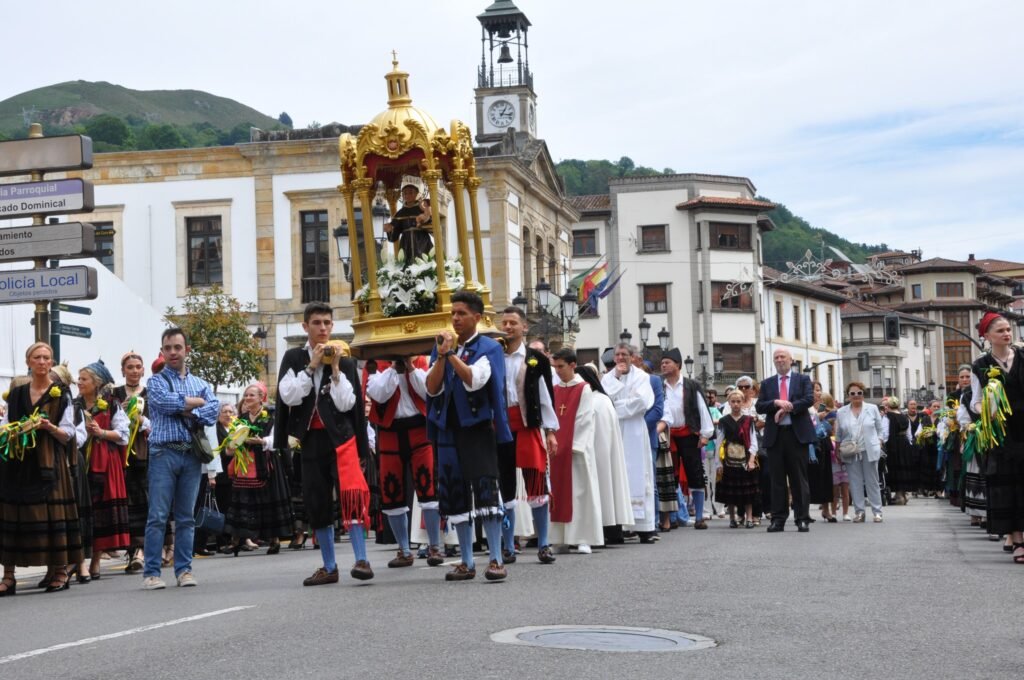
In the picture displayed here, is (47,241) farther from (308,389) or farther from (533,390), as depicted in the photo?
(308,389)

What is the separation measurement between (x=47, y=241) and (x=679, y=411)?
7.78m

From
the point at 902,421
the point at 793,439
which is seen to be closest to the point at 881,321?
the point at 902,421

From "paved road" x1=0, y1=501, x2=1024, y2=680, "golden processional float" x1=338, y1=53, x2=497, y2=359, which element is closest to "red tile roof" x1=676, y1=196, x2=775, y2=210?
"golden processional float" x1=338, y1=53, x2=497, y2=359

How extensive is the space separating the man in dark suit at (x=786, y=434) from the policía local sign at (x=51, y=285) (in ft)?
25.0

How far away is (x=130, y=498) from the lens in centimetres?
1452

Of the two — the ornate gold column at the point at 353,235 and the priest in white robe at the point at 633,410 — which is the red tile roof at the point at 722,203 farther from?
the ornate gold column at the point at 353,235

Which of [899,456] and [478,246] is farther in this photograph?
[899,456]

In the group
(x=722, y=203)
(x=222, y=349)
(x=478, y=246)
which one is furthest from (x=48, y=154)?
(x=722, y=203)

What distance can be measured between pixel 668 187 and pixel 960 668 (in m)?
67.9

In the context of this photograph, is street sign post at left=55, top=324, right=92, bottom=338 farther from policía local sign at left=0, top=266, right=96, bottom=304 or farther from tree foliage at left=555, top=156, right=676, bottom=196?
tree foliage at left=555, top=156, right=676, bottom=196

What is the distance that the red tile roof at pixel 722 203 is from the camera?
7238 cm

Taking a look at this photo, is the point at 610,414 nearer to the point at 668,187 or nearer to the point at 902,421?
the point at 902,421

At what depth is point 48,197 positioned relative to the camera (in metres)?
16.5

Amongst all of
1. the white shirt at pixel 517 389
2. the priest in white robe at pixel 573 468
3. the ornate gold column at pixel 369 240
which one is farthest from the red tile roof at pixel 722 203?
the white shirt at pixel 517 389
